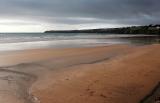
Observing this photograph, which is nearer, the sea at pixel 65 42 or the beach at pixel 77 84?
the beach at pixel 77 84

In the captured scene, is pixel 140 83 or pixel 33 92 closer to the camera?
pixel 33 92

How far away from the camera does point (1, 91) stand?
28.9 feet

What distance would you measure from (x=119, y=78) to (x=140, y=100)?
9.00 ft

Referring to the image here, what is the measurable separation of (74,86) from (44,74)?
296 centimetres

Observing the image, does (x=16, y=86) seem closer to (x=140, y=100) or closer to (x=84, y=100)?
(x=84, y=100)

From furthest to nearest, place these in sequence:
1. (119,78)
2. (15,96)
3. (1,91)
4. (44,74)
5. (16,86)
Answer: (44,74) < (119,78) < (16,86) < (1,91) < (15,96)

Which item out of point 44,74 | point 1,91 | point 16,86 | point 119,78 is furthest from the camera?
point 44,74

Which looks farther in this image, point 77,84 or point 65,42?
point 65,42

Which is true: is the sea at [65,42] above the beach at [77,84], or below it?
below

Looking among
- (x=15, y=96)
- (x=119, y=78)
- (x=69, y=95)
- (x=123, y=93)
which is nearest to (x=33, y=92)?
(x=15, y=96)

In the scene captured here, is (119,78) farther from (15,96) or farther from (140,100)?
(15,96)

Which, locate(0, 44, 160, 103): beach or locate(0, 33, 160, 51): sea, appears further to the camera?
locate(0, 33, 160, 51): sea

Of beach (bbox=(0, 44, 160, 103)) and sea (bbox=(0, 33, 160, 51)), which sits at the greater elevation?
beach (bbox=(0, 44, 160, 103))

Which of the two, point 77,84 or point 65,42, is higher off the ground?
point 77,84
